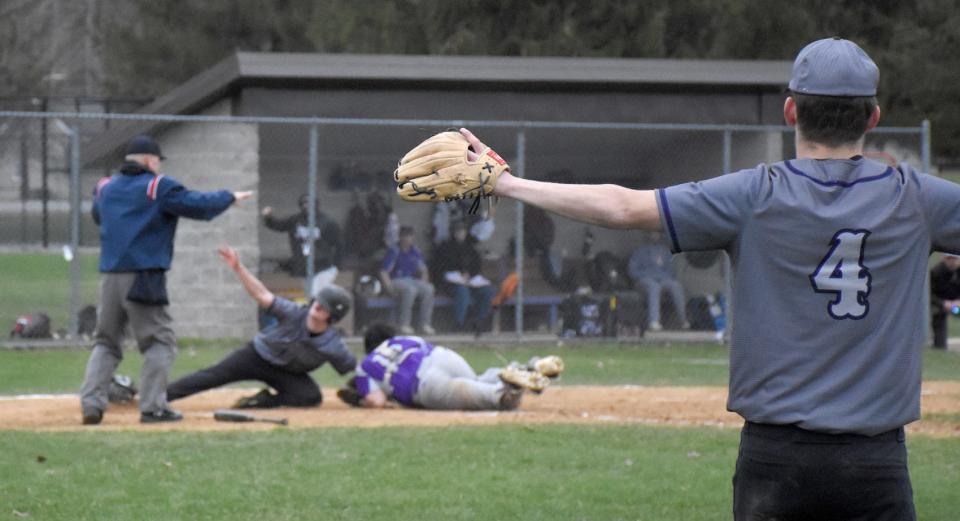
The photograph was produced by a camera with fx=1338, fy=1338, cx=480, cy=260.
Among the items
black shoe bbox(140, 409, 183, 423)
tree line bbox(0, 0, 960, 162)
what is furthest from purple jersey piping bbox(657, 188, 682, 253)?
tree line bbox(0, 0, 960, 162)

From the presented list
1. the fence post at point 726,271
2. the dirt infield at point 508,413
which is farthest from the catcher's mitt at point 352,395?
the fence post at point 726,271

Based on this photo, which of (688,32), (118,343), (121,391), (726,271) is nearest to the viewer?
(118,343)

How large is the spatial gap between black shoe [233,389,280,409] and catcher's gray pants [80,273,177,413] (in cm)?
122

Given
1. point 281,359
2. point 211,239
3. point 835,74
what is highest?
point 835,74

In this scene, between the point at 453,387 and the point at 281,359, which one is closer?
the point at 453,387

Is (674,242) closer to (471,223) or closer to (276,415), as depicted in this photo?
(276,415)

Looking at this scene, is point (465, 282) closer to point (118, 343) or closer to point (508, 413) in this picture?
point (508, 413)

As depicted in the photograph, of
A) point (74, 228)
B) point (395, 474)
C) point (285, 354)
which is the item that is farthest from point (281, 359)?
point (74, 228)

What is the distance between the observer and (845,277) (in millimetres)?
3133

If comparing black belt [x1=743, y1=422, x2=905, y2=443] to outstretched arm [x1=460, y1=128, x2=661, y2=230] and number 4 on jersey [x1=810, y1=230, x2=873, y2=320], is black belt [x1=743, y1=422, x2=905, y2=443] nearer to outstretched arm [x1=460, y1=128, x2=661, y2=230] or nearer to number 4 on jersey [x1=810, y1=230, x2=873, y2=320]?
number 4 on jersey [x1=810, y1=230, x2=873, y2=320]

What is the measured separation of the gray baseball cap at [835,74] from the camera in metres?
3.16

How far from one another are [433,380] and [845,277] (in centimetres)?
715

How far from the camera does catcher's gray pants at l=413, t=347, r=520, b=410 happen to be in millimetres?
10039

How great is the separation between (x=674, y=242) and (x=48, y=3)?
1480 inches
